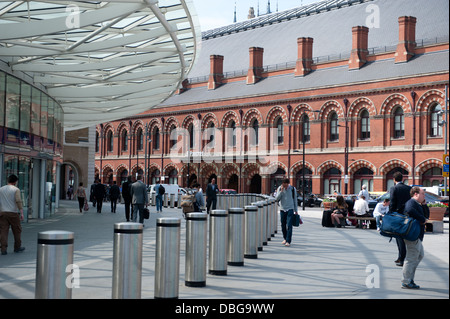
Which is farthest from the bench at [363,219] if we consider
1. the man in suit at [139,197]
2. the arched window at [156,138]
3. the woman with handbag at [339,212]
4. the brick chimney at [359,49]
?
the arched window at [156,138]

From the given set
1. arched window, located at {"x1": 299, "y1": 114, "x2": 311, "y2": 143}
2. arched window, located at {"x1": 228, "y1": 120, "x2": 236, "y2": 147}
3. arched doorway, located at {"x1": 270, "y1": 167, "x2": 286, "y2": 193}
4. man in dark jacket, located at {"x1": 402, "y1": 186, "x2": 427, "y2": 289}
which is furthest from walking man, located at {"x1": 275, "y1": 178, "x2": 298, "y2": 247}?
arched window, located at {"x1": 228, "y1": 120, "x2": 236, "y2": 147}

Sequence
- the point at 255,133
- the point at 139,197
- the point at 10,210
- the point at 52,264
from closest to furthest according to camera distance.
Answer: the point at 52,264 < the point at 10,210 < the point at 139,197 < the point at 255,133

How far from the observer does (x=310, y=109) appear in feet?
185

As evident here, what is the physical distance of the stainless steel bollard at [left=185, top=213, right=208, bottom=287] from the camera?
30.1 ft

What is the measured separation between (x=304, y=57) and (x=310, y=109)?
7033 mm

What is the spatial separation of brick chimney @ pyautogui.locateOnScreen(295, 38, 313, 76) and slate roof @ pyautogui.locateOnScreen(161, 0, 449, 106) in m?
0.85

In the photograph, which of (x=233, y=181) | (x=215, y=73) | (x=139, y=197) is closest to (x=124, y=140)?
(x=215, y=73)

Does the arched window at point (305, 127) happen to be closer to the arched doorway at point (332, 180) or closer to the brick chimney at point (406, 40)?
the arched doorway at point (332, 180)

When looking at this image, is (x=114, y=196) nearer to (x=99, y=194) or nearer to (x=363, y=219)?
(x=99, y=194)

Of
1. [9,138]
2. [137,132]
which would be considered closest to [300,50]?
[137,132]

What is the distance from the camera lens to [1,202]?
1307cm

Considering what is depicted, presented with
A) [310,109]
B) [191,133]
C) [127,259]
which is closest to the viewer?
[127,259]
